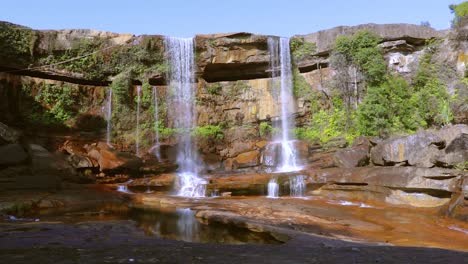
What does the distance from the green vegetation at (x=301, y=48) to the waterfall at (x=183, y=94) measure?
258 inches

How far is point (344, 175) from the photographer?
49.3 ft

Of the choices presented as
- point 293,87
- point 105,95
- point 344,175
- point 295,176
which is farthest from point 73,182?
point 293,87

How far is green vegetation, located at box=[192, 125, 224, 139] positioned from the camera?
2278cm

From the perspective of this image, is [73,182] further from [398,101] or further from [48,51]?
[398,101]

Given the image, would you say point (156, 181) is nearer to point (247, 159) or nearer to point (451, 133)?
point (247, 159)

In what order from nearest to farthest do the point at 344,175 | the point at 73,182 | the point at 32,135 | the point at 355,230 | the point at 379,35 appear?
1. the point at 355,230
2. the point at 344,175
3. the point at 73,182
4. the point at 32,135
5. the point at 379,35

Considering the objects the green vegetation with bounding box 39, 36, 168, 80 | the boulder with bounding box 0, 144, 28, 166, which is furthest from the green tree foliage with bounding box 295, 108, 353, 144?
the boulder with bounding box 0, 144, 28, 166

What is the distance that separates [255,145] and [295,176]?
5.88 meters

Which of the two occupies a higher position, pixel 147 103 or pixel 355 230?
pixel 147 103

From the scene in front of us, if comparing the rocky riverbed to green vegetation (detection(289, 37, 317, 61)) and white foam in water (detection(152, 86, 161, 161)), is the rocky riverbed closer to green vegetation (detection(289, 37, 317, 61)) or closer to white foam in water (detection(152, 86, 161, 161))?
white foam in water (detection(152, 86, 161, 161))

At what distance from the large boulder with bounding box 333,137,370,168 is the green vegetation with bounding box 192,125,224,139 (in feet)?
27.1

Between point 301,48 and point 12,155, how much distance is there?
56.4 feet

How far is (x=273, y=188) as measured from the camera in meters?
15.5

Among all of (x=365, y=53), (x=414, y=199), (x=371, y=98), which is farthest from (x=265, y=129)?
(x=414, y=199)
